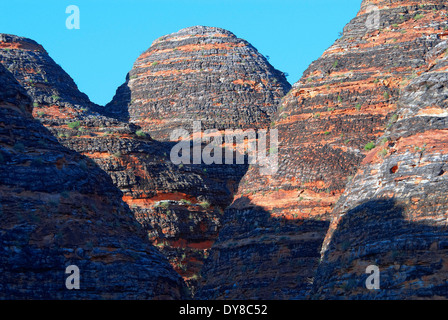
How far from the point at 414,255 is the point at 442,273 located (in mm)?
1133

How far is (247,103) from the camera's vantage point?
74438 mm

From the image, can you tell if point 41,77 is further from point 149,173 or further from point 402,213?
point 402,213

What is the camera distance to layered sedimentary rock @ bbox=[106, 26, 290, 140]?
7344cm

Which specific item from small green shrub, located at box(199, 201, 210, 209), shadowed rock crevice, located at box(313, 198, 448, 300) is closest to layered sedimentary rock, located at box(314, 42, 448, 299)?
shadowed rock crevice, located at box(313, 198, 448, 300)

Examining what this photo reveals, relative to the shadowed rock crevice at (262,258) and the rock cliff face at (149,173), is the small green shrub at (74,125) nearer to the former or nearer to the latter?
the rock cliff face at (149,173)

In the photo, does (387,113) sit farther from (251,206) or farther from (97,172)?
(97,172)

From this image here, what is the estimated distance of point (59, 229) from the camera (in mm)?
39094

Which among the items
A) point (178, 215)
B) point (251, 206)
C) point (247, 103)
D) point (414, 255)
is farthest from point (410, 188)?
point (247, 103)

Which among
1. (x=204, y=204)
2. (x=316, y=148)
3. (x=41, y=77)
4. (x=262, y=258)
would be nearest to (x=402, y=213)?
(x=262, y=258)

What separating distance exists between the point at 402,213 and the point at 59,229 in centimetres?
1032

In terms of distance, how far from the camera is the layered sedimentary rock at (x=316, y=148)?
4981cm

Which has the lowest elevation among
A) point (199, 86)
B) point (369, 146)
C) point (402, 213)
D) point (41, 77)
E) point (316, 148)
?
point (402, 213)

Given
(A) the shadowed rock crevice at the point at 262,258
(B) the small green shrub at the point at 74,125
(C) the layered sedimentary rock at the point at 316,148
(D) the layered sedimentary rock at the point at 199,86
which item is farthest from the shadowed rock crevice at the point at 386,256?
(D) the layered sedimentary rock at the point at 199,86

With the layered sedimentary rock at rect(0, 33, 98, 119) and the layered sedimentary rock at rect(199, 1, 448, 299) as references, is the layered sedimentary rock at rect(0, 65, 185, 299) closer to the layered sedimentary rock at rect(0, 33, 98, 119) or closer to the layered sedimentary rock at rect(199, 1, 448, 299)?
the layered sedimentary rock at rect(199, 1, 448, 299)
